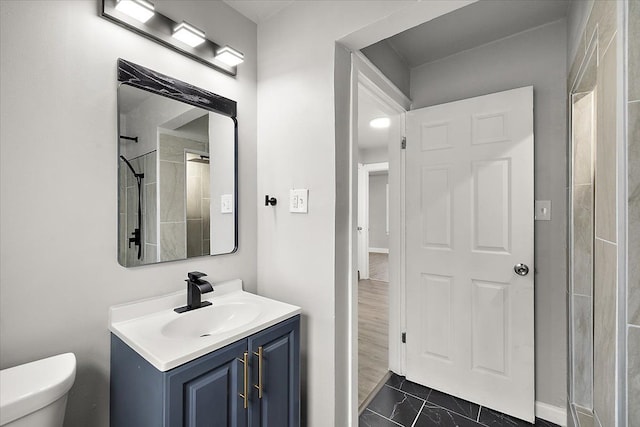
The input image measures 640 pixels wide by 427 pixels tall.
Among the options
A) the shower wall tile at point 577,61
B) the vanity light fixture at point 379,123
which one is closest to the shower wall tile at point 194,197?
the shower wall tile at point 577,61

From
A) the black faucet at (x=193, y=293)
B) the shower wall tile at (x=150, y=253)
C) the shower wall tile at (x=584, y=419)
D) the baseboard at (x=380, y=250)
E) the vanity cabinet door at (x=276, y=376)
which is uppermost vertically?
the shower wall tile at (x=150, y=253)

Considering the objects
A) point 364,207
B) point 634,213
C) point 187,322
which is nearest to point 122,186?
point 187,322

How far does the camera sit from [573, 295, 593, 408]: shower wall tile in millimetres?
1240

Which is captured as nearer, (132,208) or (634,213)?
(634,213)

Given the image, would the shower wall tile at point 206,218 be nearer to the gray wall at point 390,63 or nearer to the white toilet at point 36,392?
the white toilet at point 36,392

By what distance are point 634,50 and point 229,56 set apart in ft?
4.92

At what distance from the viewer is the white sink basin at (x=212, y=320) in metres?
1.20

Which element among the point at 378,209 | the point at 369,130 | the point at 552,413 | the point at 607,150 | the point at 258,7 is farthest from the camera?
the point at 378,209

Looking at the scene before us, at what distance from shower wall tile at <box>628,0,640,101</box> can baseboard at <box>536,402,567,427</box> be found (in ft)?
6.16

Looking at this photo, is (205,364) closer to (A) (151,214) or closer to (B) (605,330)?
(A) (151,214)

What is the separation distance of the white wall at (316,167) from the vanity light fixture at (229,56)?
0.21 metres

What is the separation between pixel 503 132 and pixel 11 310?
245 centimetres

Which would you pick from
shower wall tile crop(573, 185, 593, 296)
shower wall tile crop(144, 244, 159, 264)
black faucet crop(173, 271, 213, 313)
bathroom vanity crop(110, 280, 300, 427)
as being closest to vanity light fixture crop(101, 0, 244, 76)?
shower wall tile crop(144, 244, 159, 264)

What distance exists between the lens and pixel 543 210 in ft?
5.67
